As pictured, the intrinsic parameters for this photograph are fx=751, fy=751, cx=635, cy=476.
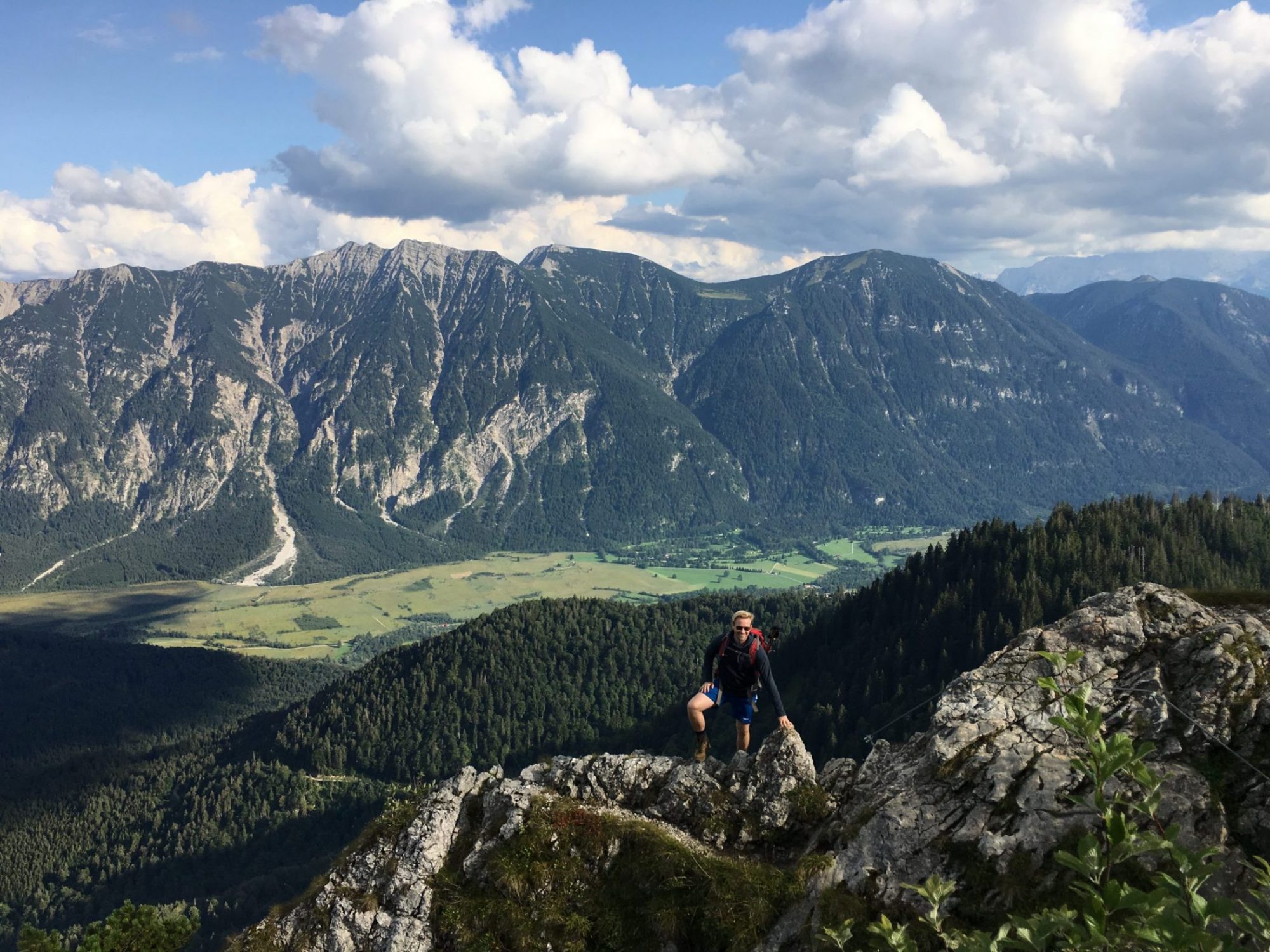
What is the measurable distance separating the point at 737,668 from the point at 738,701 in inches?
52.1

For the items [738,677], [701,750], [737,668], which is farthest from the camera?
[701,750]

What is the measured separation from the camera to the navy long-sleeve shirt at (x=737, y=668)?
25938 millimetres

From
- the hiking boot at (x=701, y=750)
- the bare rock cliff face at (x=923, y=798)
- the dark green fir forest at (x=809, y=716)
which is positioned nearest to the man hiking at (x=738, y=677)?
the hiking boot at (x=701, y=750)

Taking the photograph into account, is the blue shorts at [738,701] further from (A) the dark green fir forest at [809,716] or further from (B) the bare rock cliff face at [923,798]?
(A) the dark green fir forest at [809,716]

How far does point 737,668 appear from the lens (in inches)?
1049

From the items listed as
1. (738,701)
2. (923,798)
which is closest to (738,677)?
(738,701)

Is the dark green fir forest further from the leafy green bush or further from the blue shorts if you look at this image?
the leafy green bush

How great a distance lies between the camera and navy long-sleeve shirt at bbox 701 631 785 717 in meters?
25.9

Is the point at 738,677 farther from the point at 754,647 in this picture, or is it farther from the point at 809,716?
the point at 809,716

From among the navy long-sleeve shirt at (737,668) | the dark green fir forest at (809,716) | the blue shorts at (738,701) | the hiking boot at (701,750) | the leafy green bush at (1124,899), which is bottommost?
the dark green fir forest at (809,716)

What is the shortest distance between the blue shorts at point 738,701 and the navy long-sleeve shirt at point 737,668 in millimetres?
200

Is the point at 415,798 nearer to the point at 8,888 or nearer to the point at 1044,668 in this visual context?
the point at 1044,668

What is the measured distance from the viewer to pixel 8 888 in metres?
173

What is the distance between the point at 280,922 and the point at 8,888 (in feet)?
686
